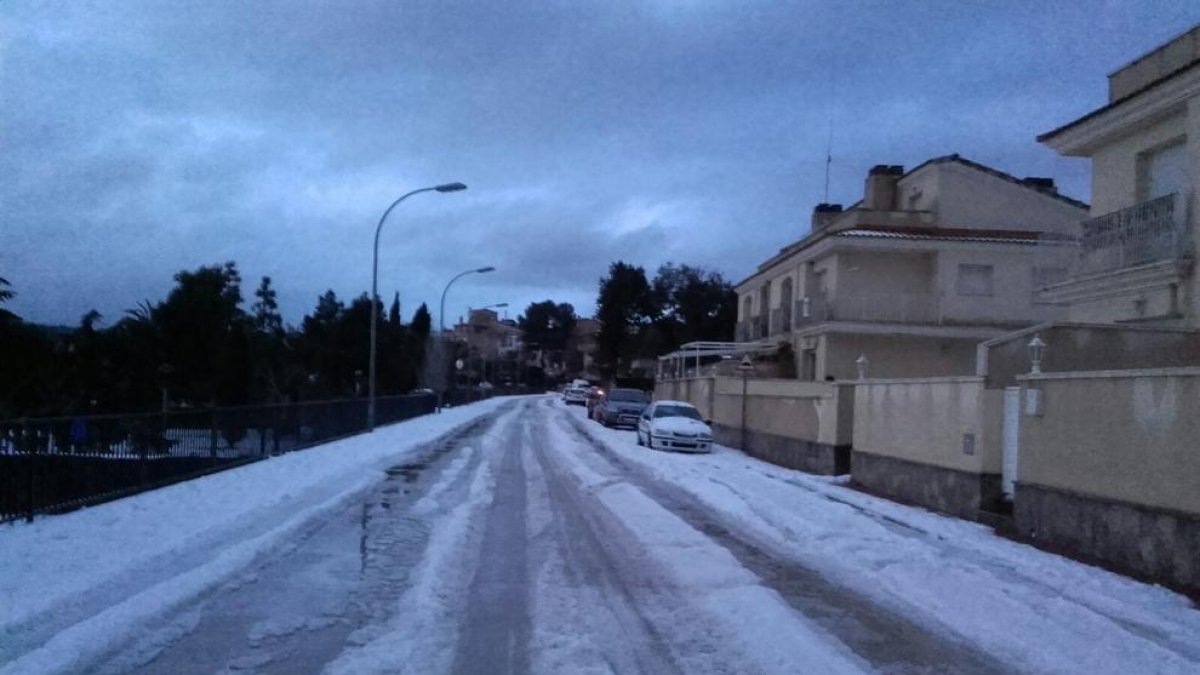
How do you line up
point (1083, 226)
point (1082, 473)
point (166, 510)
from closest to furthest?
point (1082, 473) < point (166, 510) < point (1083, 226)

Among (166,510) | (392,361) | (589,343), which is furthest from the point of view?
(589,343)

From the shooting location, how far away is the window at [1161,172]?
69.9 ft

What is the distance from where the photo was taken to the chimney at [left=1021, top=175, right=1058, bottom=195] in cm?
4488

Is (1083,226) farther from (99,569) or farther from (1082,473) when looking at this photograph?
(99,569)

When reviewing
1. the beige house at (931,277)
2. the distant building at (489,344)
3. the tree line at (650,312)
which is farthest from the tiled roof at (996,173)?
the distant building at (489,344)

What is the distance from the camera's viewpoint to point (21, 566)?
10.6 meters

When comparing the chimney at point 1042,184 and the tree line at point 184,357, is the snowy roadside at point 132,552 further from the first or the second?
the chimney at point 1042,184

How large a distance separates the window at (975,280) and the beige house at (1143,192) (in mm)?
14684

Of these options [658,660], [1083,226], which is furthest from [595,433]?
[658,660]

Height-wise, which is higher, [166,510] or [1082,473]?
[1082,473]

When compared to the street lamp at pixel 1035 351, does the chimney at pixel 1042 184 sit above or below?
above

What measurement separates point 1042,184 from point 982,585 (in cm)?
4052

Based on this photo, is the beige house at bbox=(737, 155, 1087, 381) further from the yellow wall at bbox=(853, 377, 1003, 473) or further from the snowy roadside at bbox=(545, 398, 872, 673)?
the snowy roadside at bbox=(545, 398, 872, 673)

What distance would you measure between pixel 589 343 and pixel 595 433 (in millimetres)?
112729
